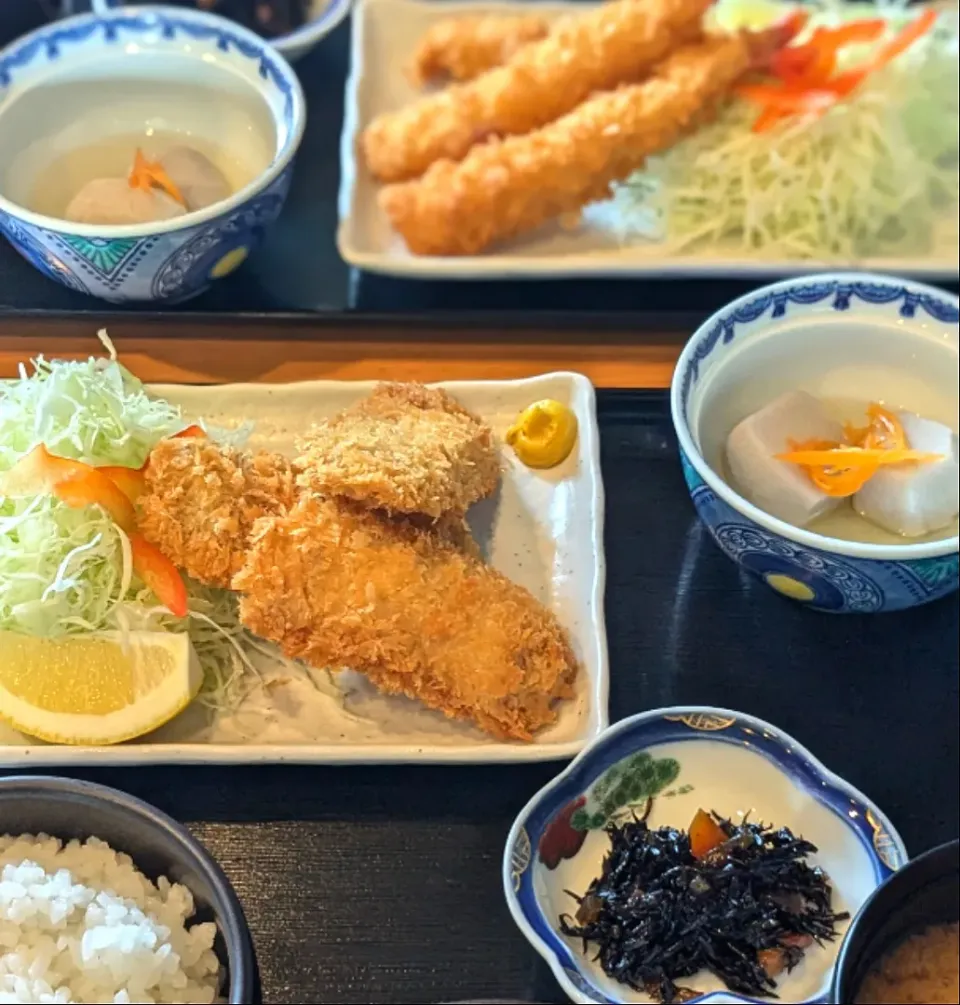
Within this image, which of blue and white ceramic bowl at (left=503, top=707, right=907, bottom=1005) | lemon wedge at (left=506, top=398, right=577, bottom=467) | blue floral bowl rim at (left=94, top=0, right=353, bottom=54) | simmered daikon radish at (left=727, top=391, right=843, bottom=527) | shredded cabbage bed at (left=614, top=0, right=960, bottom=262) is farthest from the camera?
blue floral bowl rim at (left=94, top=0, right=353, bottom=54)

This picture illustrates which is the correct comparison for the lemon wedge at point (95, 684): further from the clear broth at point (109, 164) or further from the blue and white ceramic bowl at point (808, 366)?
the clear broth at point (109, 164)

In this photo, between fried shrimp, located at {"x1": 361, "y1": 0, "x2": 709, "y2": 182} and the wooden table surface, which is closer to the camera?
the wooden table surface

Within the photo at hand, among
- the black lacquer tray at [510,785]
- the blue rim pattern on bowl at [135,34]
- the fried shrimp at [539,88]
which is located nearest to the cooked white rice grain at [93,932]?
the black lacquer tray at [510,785]

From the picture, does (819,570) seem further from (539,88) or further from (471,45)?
(471,45)

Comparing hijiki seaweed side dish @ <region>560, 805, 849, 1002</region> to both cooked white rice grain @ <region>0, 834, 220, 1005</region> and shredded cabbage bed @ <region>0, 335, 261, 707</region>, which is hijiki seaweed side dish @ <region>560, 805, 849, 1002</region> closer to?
cooked white rice grain @ <region>0, 834, 220, 1005</region>

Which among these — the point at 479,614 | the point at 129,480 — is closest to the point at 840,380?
the point at 479,614

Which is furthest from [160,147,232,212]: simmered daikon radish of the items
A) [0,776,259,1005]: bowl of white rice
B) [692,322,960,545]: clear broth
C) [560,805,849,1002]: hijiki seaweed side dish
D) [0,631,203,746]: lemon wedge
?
[560,805,849,1002]: hijiki seaweed side dish

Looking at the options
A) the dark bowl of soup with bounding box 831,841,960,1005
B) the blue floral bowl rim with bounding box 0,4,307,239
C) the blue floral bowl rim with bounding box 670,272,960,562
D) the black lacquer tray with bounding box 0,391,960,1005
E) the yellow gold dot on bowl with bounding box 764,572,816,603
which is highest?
the blue floral bowl rim with bounding box 0,4,307,239
